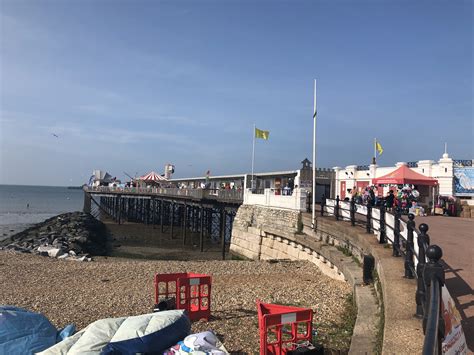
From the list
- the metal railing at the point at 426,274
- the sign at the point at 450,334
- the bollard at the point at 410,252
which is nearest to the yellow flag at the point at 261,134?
the metal railing at the point at 426,274

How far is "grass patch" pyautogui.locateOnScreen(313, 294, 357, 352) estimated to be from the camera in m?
5.80

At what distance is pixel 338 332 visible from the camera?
20.9 ft

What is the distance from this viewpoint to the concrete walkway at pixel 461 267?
437 cm

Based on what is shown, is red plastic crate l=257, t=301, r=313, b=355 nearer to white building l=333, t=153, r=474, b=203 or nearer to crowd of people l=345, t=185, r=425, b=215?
crowd of people l=345, t=185, r=425, b=215

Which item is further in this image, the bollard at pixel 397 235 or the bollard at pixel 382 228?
the bollard at pixel 382 228

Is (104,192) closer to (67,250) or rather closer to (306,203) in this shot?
(67,250)

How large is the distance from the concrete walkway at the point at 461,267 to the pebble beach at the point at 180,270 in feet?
6.78

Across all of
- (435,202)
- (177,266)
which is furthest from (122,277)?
(435,202)

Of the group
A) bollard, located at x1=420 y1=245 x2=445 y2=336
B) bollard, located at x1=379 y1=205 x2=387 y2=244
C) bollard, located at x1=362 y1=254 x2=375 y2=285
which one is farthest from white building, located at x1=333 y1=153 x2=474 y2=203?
bollard, located at x1=420 y1=245 x2=445 y2=336

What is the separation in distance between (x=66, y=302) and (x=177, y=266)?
588cm

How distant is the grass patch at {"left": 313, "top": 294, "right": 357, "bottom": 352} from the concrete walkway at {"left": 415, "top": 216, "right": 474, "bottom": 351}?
1.62 m

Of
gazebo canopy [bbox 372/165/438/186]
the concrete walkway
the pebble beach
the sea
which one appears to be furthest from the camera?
the sea

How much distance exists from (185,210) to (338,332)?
89.0 feet

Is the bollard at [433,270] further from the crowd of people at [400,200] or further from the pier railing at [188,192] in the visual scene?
the pier railing at [188,192]
